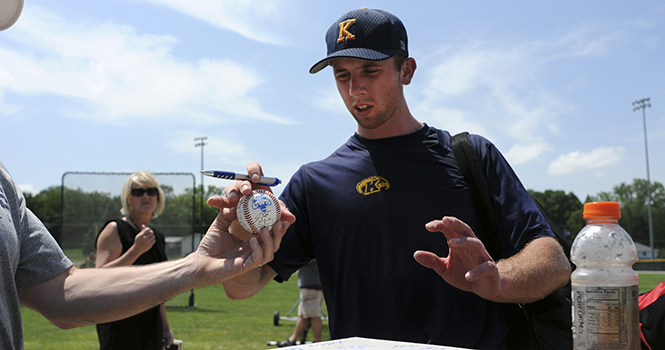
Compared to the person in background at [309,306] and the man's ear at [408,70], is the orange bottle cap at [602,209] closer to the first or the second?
the man's ear at [408,70]

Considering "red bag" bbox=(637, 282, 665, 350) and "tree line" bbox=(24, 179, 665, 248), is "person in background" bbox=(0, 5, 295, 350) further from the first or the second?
"tree line" bbox=(24, 179, 665, 248)

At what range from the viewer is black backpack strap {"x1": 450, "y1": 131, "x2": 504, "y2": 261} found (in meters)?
2.62

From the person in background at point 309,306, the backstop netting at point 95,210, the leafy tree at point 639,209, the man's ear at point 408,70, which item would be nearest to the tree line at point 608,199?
the leafy tree at point 639,209

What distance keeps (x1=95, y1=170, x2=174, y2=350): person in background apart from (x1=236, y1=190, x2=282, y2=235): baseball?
3.04 metres

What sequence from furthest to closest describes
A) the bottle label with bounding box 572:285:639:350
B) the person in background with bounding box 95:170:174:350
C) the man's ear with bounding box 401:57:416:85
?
the person in background with bounding box 95:170:174:350
the man's ear with bounding box 401:57:416:85
the bottle label with bounding box 572:285:639:350

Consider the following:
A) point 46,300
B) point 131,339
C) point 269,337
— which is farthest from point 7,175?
point 269,337

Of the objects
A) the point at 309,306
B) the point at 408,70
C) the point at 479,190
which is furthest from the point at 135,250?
the point at 309,306

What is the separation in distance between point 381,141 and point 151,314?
11.1 ft

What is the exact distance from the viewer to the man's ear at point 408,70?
311 cm

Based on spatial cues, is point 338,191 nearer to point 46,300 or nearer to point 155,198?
point 46,300

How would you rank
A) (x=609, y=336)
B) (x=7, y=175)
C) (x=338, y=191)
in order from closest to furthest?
1. (x=609, y=336)
2. (x=7, y=175)
3. (x=338, y=191)

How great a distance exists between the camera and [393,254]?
267 centimetres

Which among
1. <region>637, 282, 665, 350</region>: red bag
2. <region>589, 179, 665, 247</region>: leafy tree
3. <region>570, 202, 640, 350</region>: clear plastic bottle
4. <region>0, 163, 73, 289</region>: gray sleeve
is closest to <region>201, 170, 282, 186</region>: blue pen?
<region>0, 163, 73, 289</region>: gray sleeve

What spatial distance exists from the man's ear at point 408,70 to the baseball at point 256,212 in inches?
48.8
